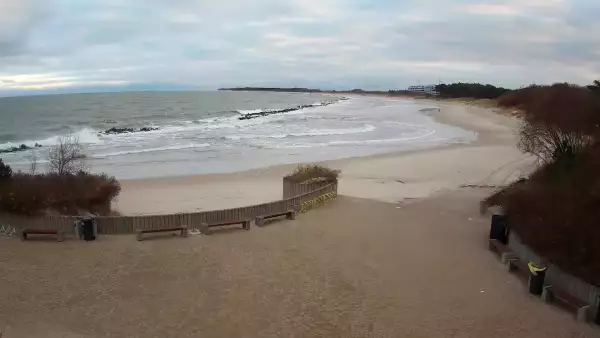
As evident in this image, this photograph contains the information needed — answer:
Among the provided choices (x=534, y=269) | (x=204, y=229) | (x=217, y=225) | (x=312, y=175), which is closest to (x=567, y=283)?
(x=534, y=269)

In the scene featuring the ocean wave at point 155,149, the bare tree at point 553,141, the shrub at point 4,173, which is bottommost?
the ocean wave at point 155,149

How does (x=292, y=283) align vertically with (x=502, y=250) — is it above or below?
below

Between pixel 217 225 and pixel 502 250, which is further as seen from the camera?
pixel 217 225

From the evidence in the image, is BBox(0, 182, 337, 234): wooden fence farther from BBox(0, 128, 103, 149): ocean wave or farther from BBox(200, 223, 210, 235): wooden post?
BBox(0, 128, 103, 149): ocean wave

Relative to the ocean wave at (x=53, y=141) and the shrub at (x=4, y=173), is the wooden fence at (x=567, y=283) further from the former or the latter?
the ocean wave at (x=53, y=141)

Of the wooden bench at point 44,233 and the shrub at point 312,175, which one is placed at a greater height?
the shrub at point 312,175

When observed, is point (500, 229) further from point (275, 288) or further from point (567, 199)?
point (275, 288)

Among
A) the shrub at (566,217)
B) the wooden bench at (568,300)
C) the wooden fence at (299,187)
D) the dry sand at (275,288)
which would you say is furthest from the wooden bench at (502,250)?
the wooden fence at (299,187)
